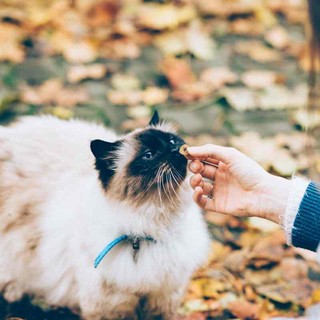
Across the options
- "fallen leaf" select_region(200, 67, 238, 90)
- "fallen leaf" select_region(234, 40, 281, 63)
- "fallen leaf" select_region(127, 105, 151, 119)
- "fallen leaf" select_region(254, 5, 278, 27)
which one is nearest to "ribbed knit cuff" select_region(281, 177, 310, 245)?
"fallen leaf" select_region(127, 105, 151, 119)

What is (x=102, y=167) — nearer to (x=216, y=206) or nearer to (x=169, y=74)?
(x=216, y=206)

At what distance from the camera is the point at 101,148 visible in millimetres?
2379

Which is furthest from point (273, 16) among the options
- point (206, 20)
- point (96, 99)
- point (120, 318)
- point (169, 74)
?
point (120, 318)

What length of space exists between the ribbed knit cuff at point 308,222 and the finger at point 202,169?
412 mm

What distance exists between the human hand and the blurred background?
2.03ft

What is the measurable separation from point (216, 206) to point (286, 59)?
2530mm

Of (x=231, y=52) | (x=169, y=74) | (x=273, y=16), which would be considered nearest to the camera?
(x=169, y=74)

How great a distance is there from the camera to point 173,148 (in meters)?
2.36

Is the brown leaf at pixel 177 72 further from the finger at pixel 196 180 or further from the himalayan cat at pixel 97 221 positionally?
the finger at pixel 196 180

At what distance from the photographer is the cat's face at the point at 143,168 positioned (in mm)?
2326

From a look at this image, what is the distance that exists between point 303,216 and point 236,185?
33 centimetres

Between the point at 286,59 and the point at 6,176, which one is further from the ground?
the point at 286,59

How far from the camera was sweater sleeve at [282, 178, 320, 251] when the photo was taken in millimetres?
2320

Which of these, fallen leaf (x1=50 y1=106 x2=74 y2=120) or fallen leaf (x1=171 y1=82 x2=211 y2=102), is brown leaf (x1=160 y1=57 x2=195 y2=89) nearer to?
fallen leaf (x1=171 y1=82 x2=211 y2=102)
